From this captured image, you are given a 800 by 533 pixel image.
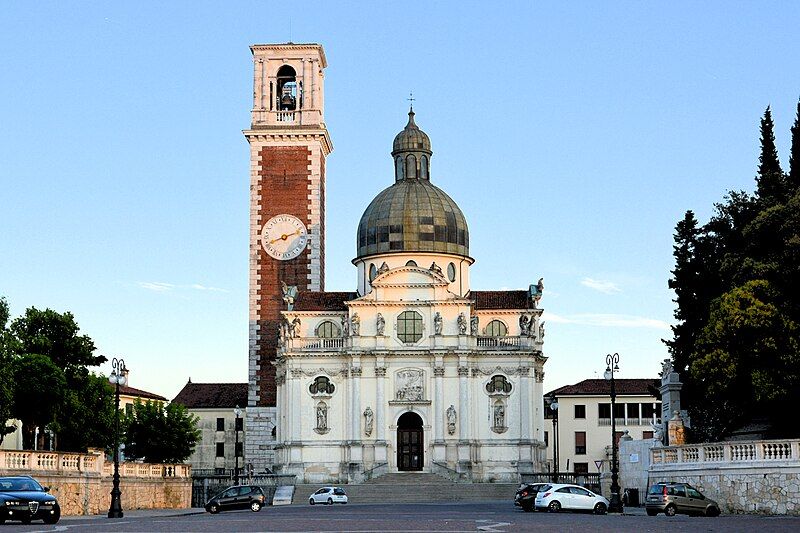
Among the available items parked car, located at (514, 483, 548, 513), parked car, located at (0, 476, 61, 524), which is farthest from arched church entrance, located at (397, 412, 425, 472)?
parked car, located at (0, 476, 61, 524)

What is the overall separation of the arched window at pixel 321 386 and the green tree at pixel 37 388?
21366 millimetres

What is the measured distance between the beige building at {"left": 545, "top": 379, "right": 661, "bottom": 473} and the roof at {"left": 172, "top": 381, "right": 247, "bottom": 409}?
89.6 ft

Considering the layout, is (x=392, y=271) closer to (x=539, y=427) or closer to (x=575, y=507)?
(x=539, y=427)

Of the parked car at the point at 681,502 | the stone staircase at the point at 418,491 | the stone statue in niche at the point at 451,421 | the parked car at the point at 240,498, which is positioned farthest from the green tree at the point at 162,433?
the parked car at the point at 681,502

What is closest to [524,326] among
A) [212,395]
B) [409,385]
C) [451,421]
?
[451,421]

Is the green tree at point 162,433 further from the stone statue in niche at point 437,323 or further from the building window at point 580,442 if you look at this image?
the building window at point 580,442

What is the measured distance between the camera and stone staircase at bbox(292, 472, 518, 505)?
72875 mm

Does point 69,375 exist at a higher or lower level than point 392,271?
lower

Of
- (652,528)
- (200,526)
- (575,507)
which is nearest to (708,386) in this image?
(575,507)

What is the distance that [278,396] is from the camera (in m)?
85.9

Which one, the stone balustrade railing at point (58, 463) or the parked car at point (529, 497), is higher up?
the stone balustrade railing at point (58, 463)

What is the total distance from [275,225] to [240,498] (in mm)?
35578

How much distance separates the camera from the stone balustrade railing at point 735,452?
41816 mm

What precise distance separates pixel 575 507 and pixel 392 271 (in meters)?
34.8
